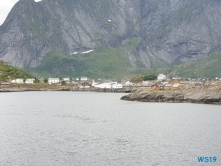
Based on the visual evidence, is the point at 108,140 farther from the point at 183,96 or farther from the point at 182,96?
the point at 183,96

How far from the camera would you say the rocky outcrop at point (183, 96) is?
111 m

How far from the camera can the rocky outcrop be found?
363ft

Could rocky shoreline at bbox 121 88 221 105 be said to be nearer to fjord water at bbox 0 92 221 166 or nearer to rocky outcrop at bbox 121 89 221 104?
rocky outcrop at bbox 121 89 221 104

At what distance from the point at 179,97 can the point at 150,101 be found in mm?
10074

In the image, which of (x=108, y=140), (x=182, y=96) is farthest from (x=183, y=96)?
(x=108, y=140)

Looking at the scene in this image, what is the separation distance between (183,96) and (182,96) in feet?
1.08

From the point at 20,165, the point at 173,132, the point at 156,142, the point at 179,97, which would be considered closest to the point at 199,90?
the point at 179,97

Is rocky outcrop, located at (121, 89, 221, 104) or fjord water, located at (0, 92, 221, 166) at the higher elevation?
rocky outcrop, located at (121, 89, 221, 104)

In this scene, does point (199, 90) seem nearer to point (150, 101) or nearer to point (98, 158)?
point (150, 101)

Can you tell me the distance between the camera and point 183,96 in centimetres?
11944

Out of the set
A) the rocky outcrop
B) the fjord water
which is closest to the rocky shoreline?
the rocky outcrop

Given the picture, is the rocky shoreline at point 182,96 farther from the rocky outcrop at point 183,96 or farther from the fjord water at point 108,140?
the fjord water at point 108,140

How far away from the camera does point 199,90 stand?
4582 inches

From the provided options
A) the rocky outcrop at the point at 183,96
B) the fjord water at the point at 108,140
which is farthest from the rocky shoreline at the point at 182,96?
the fjord water at the point at 108,140
